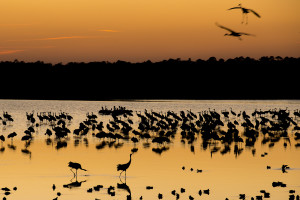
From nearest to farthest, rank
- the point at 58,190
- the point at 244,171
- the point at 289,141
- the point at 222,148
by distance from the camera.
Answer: the point at 58,190
the point at 244,171
the point at 222,148
the point at 289,141

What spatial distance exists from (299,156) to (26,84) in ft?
415

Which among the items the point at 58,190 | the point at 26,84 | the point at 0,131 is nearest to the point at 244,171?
the point at 58,190

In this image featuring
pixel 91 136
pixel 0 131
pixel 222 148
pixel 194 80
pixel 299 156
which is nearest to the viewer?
pixel 299 156

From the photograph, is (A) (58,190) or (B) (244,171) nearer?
(A) (58,190)

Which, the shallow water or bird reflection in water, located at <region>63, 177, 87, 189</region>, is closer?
the shallow water

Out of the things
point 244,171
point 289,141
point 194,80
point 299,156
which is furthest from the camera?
point 194,80

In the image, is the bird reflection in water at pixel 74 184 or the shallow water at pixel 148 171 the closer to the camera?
the shallow water at pixel 148 171

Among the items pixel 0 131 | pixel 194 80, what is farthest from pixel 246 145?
Result: pixel 194 80

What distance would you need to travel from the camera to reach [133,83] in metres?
148

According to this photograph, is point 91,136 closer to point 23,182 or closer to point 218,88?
point 23,182

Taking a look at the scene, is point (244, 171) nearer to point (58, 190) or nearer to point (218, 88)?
point (58, 190)

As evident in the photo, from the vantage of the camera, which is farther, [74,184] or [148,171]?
[148,171]

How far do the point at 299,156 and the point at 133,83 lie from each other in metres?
119

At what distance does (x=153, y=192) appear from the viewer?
20328 millimetres
